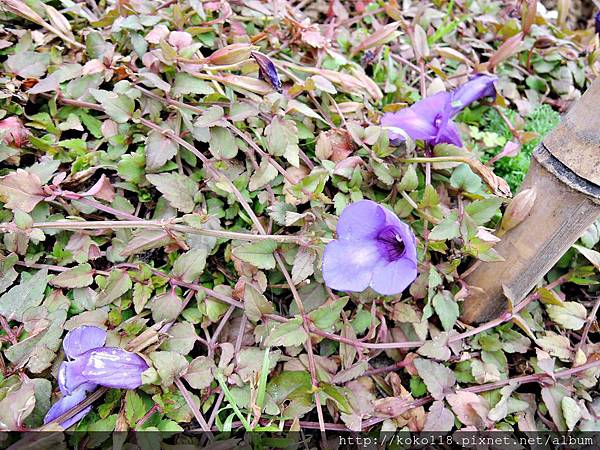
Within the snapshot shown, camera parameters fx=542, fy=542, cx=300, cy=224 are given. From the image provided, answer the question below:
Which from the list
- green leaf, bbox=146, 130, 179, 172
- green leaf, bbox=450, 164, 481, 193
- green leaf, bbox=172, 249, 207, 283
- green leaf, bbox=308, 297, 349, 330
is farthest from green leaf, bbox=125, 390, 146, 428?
green leaf, bbox=450, 164, 481, 193

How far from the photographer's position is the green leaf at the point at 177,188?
1.14m

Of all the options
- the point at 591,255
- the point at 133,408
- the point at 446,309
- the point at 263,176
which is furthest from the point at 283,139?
the point at 591,255

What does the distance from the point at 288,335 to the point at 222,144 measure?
458 mm

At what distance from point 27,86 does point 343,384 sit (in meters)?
0.99

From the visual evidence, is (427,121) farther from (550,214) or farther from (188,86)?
(188,86)

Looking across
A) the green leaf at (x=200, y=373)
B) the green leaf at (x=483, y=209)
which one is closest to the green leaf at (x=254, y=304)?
the green leaf at (x=200, y=373)

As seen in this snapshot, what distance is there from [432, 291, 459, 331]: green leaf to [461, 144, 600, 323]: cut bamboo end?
2.5 inches

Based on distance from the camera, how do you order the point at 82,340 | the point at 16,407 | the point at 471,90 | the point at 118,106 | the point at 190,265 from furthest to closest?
1. the point at 471,90
2. the point at 118,106
3. the point at 190,265
4. the point at 82,340
5. the point at 16,407

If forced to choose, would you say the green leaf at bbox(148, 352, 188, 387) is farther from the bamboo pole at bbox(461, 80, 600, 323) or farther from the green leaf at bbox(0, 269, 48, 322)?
the bamboo pole at bbox(461, 80, 600, 323)

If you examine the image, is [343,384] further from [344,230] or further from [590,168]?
[590,168]

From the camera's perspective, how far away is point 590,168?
92 cm

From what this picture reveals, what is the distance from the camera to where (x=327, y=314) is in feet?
3.43

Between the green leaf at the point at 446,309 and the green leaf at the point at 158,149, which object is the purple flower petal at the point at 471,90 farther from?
the green leaf at the point at 158,149

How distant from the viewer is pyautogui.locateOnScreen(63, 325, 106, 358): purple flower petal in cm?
97
